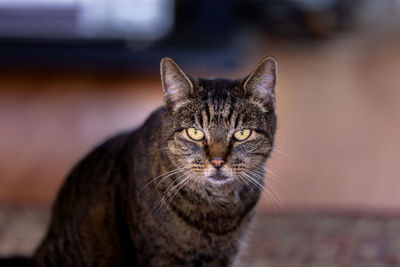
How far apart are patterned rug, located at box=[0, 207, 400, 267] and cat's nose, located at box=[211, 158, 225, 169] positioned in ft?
2.39

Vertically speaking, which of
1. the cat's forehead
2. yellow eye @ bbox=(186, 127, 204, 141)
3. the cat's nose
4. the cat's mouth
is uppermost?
the cat's forehead

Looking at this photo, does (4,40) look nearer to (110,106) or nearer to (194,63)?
(110,106)

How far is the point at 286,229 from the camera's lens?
253 cm

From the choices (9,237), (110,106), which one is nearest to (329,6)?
(110,106)

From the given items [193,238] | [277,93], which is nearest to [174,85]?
[193,238]

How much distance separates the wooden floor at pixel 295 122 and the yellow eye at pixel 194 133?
558mm

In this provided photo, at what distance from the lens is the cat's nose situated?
1.57m

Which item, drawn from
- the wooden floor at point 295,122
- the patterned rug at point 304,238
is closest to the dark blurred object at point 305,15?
the wooden floor at point 295,122

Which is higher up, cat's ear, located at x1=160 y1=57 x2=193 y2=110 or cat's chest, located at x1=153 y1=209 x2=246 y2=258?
cat's ear, located at x1=160 y1=57 x2=193 y2=110

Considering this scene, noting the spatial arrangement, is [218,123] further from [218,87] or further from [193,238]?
[193,238]

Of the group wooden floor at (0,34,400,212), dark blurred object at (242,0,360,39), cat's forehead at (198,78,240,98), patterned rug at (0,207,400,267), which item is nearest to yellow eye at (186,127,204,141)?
cat's forehead at (198,78,240,98)

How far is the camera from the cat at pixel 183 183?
160 cm

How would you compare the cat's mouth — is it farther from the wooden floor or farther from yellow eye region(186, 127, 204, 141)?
the wooden floor

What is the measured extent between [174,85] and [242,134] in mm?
219
